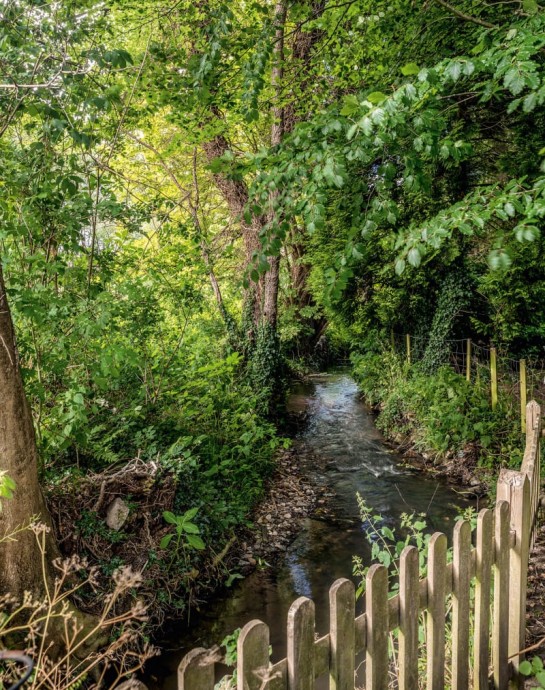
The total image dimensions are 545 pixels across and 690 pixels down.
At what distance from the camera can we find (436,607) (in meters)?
→ 2.01

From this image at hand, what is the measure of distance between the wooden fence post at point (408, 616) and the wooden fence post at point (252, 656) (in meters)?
0.70

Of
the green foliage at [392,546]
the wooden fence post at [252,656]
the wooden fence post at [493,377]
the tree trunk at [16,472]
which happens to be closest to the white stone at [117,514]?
the tree trunk at [16,472]

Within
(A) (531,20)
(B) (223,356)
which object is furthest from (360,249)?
(B) (223,356)

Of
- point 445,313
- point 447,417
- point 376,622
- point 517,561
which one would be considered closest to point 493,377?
point 447,417

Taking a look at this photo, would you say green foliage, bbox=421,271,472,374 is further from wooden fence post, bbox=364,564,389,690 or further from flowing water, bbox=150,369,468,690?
wooden fence post, bbox=364,564,389,690

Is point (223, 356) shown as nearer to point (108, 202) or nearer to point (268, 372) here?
point (268, 372)

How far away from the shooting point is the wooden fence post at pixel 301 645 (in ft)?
4.88

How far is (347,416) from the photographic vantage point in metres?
11.6

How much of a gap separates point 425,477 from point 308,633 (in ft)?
21.0

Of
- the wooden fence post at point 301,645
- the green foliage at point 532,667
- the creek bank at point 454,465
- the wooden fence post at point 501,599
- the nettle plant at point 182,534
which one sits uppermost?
the wooden fence post at point 301,645

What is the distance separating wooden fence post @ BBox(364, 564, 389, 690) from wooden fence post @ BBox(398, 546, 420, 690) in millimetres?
105

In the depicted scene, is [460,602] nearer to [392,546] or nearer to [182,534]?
[392,546]

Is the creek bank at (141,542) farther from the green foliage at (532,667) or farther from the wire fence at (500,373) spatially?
the wire fence at (500,373)

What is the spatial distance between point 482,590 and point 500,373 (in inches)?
265
